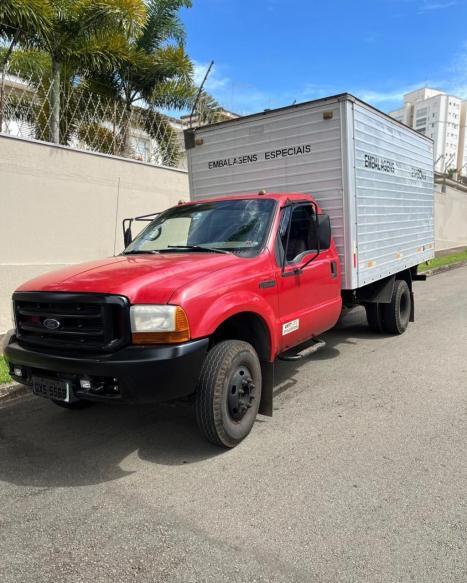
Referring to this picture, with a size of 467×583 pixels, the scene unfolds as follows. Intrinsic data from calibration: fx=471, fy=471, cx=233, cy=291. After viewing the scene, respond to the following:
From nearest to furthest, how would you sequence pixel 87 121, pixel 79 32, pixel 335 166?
pixel 335 166 → pixel 79 32 → pixel 87 121

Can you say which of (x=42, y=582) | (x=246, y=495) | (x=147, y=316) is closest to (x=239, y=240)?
(x=147, y=316)

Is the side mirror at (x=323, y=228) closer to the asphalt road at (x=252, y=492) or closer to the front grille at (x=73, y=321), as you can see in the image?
the asphalt road at (x=252, y=492)

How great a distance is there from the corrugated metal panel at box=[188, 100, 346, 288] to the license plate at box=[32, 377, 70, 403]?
11.4 ft

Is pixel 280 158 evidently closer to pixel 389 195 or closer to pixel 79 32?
pixel 389 195

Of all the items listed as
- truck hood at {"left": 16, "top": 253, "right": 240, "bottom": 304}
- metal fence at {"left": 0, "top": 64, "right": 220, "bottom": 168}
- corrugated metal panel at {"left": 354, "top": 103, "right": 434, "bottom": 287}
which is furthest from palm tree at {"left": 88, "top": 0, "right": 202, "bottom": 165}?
truck hood at {"left": 16, "top": 253, "right": 240, "bottom": 304}

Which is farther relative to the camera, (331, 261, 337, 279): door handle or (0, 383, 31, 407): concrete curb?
(331, 261, 337, 279): door handle

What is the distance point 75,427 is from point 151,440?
82 centimetres

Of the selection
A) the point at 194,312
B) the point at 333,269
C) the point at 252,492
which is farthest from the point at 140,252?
the point at 252,492

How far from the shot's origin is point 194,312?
3273 millimetres

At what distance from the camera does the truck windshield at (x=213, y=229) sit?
429 cm

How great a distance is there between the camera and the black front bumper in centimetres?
310

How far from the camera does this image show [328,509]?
2867 millimetres

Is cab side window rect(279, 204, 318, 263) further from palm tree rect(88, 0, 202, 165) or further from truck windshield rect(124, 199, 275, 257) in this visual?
palm tree rect(88, 0, 202, 165)

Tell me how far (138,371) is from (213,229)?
1.90 metres
